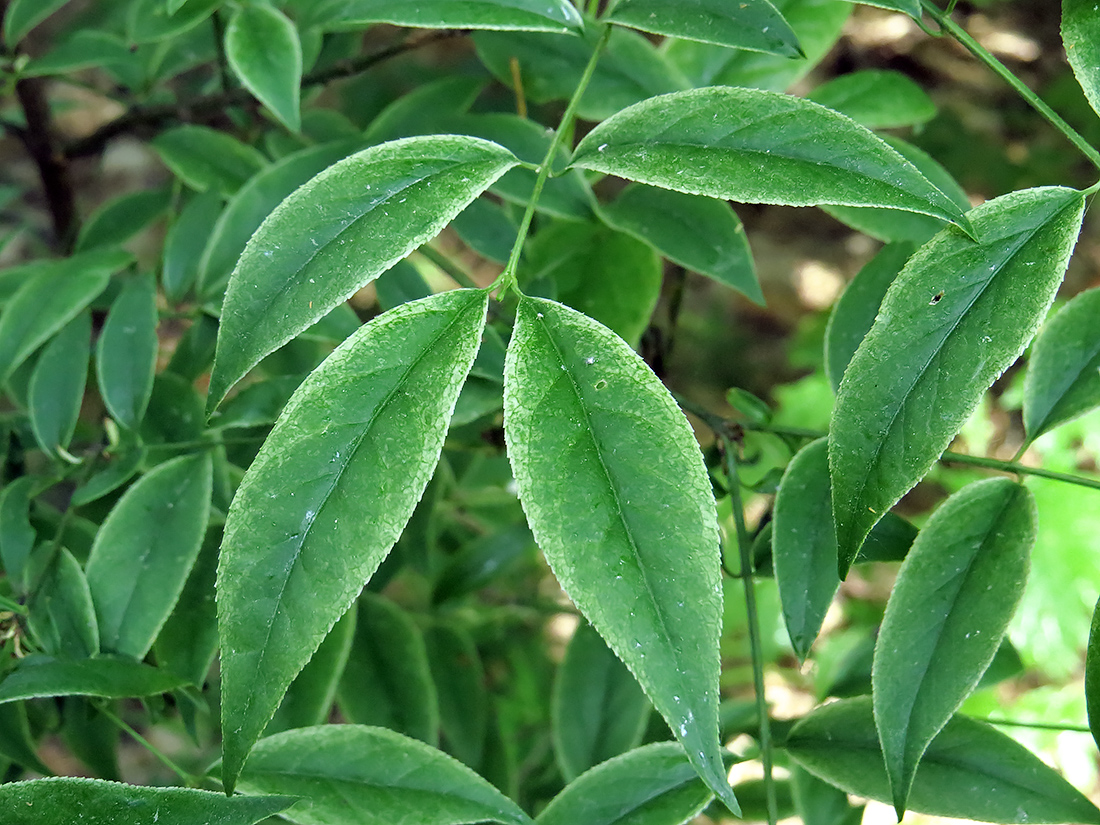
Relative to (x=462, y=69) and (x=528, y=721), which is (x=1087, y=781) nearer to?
(x=528, y=721)

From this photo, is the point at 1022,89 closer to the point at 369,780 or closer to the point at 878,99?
the point at 878,99

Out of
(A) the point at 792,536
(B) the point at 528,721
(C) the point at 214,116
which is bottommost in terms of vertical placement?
(B) the point at 528,721

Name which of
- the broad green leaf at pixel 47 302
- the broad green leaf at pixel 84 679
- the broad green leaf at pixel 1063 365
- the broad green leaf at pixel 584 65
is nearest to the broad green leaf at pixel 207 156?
the broad green leaf at pixel 47 302

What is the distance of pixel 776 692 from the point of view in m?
1.91

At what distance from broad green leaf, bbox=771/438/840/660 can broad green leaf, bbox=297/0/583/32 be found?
0.31 metres

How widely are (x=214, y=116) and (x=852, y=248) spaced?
5.37 feet

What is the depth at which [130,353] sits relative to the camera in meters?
0.73

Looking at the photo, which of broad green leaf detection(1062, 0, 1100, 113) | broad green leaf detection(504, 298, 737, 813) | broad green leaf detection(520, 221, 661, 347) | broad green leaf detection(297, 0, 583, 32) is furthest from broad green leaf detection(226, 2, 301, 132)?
broad green leaf detection(1062, 0, 1100, 113)

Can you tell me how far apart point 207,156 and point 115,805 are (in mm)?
609

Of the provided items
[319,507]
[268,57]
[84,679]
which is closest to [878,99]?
[268,57]

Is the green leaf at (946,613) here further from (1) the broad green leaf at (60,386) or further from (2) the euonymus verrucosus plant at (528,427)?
(1) the broad green leaf at (60,386)

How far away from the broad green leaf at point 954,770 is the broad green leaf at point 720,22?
0.41m

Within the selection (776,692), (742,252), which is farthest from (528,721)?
(742,252)

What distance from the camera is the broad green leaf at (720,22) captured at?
20.3 inches
